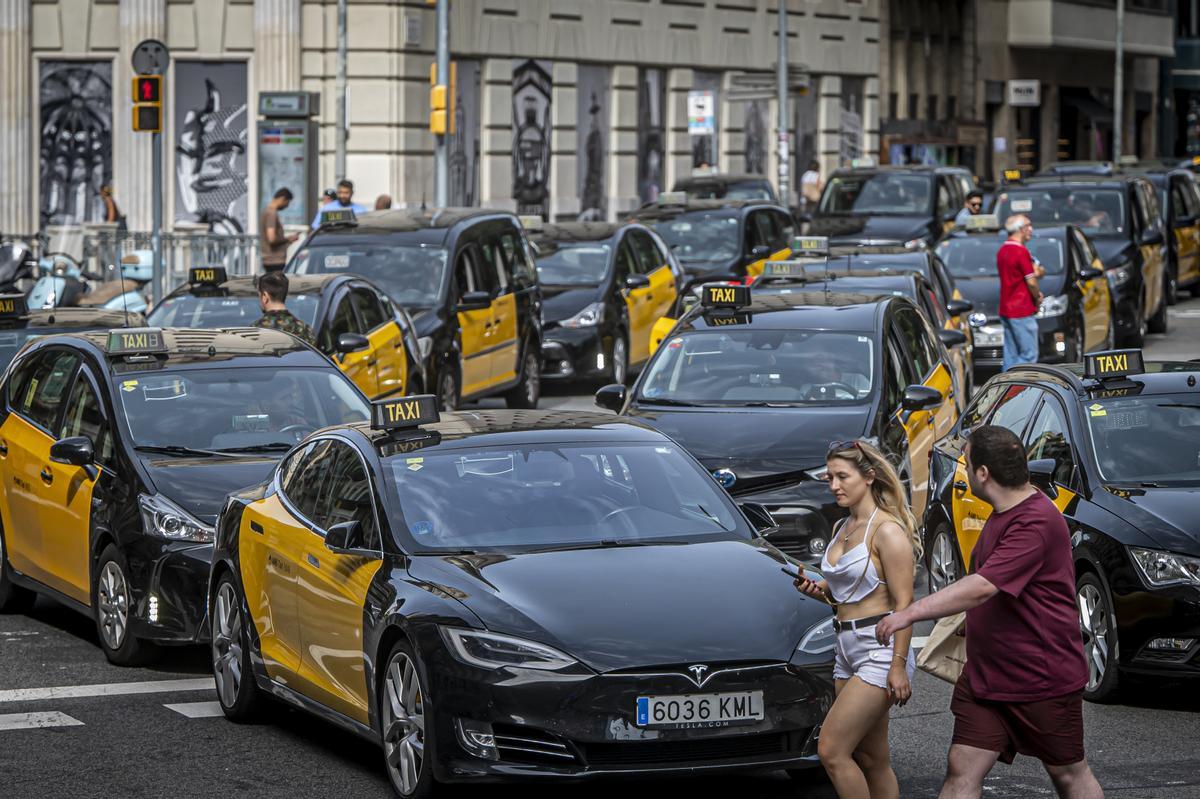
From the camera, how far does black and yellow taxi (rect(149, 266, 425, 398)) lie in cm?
1866

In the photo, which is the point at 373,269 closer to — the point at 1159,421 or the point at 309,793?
the point at 1159,421

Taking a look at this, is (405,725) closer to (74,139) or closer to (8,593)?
(8,593)

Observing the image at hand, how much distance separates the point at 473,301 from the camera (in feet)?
68.5

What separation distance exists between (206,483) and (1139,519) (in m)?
4.42

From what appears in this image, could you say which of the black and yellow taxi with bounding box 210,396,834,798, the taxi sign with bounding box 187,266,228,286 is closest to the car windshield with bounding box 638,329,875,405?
the black and yellow taxi with bounding box 210,396,834,798

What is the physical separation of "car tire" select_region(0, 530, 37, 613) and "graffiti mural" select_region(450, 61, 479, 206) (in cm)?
2631

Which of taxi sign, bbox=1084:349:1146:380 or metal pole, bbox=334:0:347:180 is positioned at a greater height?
metal pole, bbox=334:0:347:180

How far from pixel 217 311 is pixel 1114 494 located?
9.84m

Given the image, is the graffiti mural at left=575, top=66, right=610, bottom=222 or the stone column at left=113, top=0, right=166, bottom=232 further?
the graffiti mural at left=575, top=66, right=610, bottom=222

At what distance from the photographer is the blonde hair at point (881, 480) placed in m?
7.56

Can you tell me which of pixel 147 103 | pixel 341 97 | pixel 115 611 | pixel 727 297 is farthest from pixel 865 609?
pixel 341 97

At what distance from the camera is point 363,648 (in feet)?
28.6

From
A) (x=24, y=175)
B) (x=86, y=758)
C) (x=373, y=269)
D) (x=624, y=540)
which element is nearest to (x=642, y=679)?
(x=624, y=540)

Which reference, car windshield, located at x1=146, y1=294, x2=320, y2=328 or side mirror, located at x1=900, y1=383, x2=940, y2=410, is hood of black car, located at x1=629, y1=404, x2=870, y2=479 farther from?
car windshield, located at x1=146, y1=294, x2=320, y2=328
